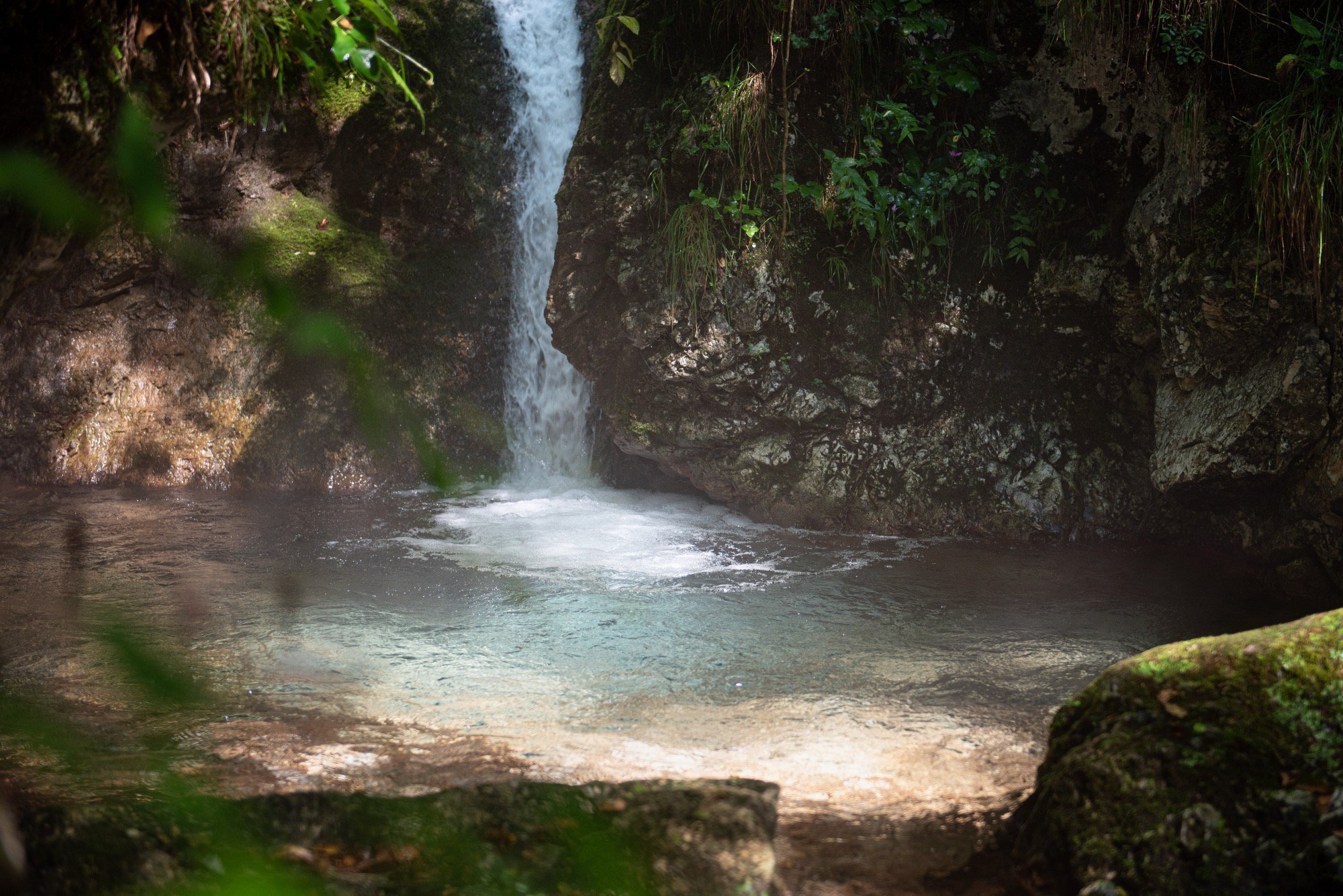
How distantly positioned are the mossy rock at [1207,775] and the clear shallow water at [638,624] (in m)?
0.52

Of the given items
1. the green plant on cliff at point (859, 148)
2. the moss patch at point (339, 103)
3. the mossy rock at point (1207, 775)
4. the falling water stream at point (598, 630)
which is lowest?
the falling water stream at point (598, 630)

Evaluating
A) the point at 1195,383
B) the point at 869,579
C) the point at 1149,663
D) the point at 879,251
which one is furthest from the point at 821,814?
the point at 879,251

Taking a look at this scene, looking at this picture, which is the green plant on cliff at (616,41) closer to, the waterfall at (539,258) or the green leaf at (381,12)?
the waterfall at (539,258)

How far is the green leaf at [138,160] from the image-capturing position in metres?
2.87

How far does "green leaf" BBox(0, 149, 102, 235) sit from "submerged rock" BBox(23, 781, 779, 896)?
1748mm

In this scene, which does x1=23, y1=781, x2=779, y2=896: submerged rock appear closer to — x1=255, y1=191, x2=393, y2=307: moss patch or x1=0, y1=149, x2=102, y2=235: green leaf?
x1=0, y1=149, x2=102, y2=235: green leaf

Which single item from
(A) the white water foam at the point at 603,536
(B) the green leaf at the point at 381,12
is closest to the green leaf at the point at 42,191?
(B) the green leaf at the point at 381,12

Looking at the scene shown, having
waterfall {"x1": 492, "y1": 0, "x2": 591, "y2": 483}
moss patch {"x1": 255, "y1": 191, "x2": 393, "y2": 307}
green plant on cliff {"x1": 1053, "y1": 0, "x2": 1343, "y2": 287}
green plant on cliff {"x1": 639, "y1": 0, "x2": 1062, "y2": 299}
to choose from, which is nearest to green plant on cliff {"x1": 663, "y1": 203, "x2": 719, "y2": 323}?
green plant on cliff {"x1": 639, "y1": 0, "x2": 1062, "y2": 299}

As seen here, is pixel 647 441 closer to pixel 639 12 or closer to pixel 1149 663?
pixel 639 12

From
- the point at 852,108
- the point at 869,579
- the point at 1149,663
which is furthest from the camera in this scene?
the point at 852,108

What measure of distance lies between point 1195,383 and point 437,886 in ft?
15.8

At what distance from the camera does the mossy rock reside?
6.42ft

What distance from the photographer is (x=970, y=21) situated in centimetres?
590

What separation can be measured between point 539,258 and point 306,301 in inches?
77.9
